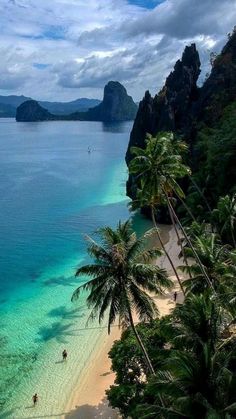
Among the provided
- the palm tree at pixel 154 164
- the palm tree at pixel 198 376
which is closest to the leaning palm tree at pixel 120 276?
the palm tree at pixel 198 376

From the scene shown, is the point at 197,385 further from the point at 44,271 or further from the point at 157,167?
the point at 44,271

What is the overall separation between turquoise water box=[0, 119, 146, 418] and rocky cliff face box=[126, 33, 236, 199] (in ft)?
56.6

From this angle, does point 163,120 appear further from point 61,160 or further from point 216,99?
point 61,160

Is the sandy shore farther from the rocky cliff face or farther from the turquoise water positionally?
the rocky cliff face

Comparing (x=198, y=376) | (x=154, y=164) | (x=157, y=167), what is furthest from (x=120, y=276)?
(x=154, y=164)

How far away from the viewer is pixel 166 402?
24.7m

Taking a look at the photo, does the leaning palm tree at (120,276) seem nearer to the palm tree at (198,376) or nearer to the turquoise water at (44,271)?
the palm tree at (198,376)

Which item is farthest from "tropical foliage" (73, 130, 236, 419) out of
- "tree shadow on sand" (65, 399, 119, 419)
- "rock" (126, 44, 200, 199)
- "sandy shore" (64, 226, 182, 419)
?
"rock" (126, 44, 200, 199)

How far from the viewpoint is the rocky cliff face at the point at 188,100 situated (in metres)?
88.2

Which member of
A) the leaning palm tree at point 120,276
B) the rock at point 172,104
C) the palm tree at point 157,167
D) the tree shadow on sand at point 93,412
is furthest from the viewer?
the rock at point 172,104

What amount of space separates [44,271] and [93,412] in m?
31.9

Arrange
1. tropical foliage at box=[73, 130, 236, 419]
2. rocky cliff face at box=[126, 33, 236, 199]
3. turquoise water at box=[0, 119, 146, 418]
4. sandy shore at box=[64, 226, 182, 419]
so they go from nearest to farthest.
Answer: tropical foliage at box=[73, 130, 236, 419] → sandy shore at box=[64, 226, 182, 419] → turquoise water at box=[0, 119, 146, 418] → rocky cliff face at box=[126, 33, 236, 199]

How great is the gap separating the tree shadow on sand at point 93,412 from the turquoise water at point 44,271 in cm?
189

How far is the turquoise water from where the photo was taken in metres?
39.8
